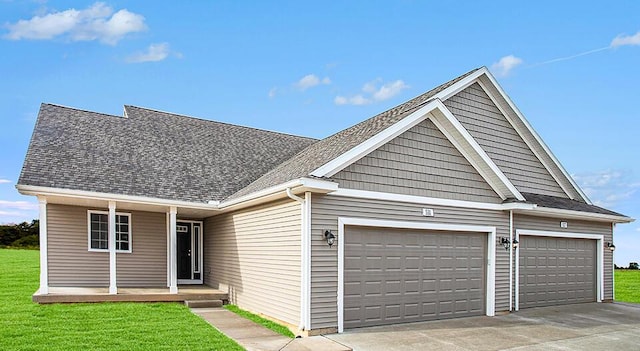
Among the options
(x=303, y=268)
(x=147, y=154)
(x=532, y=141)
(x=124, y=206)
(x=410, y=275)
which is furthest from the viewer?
(x=532, y=141)

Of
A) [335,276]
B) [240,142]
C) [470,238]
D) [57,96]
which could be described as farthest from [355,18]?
[57,96]

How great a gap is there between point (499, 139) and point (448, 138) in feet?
14.0

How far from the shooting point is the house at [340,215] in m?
9.69

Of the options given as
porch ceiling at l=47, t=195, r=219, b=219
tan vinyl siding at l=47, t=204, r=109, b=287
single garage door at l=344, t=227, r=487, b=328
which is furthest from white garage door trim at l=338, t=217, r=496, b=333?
tan vinyl siding at l=47, t=204, r=109, b=287

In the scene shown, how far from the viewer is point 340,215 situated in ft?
31.3

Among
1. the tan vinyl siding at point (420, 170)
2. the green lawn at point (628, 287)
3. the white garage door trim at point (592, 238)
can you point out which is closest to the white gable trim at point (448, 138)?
the tan vinyl siding at point (420, 170)

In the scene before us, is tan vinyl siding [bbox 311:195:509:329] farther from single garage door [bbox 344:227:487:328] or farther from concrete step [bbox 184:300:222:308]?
concrete step [bbox 184:300:222:308]

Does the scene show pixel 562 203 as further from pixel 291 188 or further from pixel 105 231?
pixel 105 231

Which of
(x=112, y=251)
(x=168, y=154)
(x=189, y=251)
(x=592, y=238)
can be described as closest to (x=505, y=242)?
(x=592, y=238)

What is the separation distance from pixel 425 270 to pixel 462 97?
5699 mm

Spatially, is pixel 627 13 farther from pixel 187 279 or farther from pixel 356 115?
A: pixel 187 279

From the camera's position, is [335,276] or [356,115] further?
[356,115]

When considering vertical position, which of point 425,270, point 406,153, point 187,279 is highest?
point 406,153

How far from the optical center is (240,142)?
1798cm
